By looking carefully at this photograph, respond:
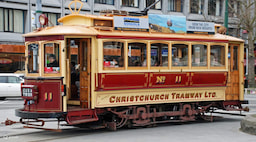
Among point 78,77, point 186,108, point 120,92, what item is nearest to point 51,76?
point 78,77

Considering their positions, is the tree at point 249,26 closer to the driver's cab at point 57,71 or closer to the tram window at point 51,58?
the driver's cab at point 57,71

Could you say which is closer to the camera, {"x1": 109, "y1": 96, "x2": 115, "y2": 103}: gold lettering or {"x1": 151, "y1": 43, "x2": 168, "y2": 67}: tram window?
{"x1": 109, "y1": 96, "x2": 115, "y2": 103}: gold lettering

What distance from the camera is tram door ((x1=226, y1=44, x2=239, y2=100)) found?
14.7 metres

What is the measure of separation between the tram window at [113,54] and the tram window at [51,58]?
4.39 ft

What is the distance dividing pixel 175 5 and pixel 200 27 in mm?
30821

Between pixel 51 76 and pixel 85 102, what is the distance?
1304 millimetres

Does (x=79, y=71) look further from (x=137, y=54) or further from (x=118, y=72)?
(x=137, y=54)

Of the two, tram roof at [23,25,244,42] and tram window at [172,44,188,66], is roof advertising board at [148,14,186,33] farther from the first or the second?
tram window at [172,44,188,66]

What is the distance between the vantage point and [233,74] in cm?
1483

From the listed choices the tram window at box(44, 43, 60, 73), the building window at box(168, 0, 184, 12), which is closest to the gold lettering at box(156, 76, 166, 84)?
the tram window at box(44, 43, 60, 73)

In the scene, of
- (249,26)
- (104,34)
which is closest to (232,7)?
(249,26)

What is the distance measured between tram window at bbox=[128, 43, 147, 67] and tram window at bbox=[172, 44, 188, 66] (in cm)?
112

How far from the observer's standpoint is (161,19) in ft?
42.8

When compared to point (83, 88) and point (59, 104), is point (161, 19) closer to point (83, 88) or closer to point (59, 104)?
point (83, 88)
